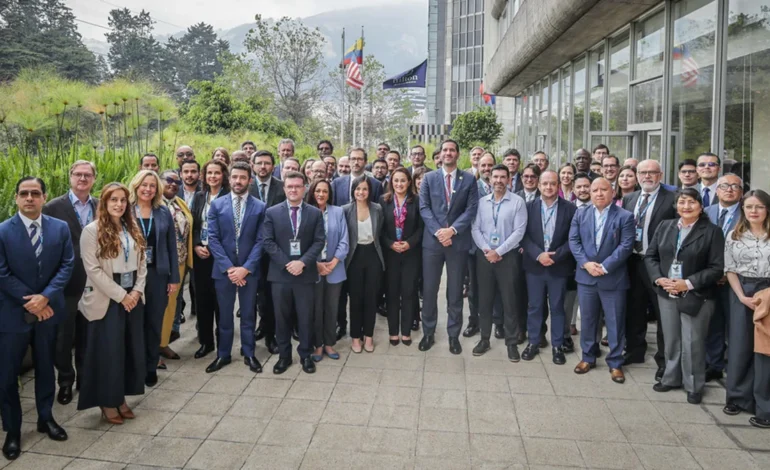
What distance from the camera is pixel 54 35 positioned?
135ft

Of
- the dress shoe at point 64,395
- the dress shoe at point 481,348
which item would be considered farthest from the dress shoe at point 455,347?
the dress shoe at point 64,395

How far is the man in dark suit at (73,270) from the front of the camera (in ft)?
15.8

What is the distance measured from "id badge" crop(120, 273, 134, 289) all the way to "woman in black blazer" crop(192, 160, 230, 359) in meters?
1.28

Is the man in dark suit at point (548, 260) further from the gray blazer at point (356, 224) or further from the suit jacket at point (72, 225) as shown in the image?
the suit jacket at point (72, 225)

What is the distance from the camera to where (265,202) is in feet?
21.2

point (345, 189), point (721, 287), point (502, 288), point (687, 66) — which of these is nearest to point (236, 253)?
point (345, 189)

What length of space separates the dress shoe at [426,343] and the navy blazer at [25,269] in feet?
11.5

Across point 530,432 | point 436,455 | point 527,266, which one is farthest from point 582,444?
point 527,266

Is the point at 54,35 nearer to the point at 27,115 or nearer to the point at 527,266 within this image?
the point at 27,115

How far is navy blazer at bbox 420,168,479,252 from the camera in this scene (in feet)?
20.1

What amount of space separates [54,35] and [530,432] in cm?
4715

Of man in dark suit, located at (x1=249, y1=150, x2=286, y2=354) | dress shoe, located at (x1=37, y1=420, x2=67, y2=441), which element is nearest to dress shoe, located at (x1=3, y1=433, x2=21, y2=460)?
dress shoe, located at (x1=37, y1=420, x2=67, y2=441)

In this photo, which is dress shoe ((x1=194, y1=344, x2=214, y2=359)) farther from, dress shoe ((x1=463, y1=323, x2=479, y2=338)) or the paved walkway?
dress shoe ((x1=463, y1=323, x2=479, y2=338))

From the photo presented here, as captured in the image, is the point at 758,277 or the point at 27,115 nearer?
the point at 758,277
